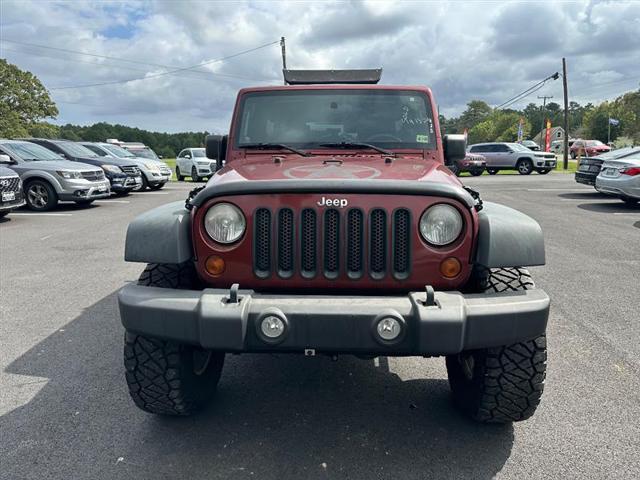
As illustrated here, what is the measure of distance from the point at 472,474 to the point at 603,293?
3715 mm

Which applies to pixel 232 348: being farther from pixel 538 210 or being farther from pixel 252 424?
pixel 538 210

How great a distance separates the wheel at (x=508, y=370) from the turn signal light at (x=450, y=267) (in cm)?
19

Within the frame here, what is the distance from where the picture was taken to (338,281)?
2.48 metres

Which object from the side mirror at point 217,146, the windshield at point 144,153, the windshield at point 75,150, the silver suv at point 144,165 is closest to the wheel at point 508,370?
the side mirror at point 217,146

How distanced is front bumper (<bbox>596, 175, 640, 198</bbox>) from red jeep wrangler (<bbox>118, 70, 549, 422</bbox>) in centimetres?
1061

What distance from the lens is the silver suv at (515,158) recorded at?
25953 millimetres

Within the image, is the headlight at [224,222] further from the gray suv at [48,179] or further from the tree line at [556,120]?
the tree line at [556,120]

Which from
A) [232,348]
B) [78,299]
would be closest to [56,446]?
[232,348]

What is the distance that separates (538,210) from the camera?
1203 centimetres

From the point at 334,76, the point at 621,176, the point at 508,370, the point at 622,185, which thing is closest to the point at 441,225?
the point at 508,370

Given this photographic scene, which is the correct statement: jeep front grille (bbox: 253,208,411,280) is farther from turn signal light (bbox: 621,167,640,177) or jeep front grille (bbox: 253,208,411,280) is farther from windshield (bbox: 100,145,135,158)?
windshield (bbox: 100,145,135,158)

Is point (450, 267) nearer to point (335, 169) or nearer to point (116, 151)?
point (335, 169)

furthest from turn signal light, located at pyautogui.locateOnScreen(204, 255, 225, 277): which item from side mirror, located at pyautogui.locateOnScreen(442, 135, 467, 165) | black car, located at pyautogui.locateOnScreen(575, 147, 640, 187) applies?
black car, located at pyautogui.locateOnScreen(575, 147, 640, 187)

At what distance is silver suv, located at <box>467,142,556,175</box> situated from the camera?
2595 centimetres
